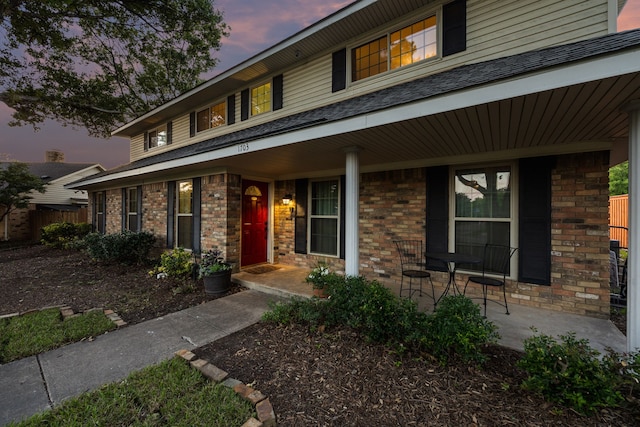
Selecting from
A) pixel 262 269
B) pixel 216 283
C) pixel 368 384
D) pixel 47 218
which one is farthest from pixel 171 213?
pixel 47 218

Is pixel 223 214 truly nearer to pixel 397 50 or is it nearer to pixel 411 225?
pixel 411 225

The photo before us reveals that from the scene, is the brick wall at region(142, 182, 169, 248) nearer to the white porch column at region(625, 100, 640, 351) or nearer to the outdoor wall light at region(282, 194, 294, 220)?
the outdoor wall light at region(282, 194, 294, 220)

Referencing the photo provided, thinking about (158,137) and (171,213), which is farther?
(158,137)

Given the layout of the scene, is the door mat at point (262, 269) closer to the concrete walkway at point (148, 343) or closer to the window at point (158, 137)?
Result: the concrete walkway at point (148, 343)

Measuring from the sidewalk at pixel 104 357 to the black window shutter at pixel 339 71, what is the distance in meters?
4.49

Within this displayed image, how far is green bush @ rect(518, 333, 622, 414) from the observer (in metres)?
1.79

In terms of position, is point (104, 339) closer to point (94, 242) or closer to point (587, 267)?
point (94, 242)

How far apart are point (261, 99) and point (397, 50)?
11.3ft

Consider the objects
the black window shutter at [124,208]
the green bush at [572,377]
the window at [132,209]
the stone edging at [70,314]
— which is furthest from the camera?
the black window shutter at [124,208]

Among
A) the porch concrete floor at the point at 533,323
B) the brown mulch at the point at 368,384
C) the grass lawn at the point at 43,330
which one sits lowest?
the grass lawn at the point at 43,330

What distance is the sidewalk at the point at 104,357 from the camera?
2186 mm

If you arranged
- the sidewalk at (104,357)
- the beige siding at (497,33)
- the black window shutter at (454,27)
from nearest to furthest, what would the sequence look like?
the sidewalk at (104,357)
the beige siding at (497,33)
the black window shutter at (454,27)

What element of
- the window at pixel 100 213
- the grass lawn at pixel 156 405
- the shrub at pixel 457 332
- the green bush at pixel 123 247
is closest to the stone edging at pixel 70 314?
the grass lawn at pixel 156 405

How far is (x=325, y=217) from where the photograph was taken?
6.12 metres
